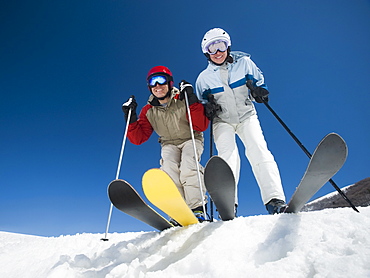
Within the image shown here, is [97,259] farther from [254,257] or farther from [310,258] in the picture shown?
[310,258]

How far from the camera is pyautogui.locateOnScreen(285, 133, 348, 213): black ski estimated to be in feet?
6.43

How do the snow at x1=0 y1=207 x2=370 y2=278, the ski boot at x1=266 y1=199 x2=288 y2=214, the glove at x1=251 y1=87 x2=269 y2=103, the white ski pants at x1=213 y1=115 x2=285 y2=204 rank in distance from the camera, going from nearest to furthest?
1. the snow at x1=0 y1=207 x2=370 y2=278
2. the ski boot at x1=266 y1=199 x2=288 y2=214
3. the white ski pants at x1=213 y1=115 x2=285 y2=204
4. the glove at x1=251 y1=87 x2=269 y2=103

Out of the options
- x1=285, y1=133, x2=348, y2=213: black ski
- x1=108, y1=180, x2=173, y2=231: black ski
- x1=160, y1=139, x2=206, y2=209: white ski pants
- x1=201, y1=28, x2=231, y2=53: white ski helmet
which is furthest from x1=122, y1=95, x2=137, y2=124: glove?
x1=285, y1=133, x2=348, y2=213: black ski

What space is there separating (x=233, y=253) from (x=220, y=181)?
646mm

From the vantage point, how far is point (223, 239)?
6.26 feet

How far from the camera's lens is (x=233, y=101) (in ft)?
14.0

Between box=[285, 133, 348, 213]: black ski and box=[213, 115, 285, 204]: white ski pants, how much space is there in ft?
4.15

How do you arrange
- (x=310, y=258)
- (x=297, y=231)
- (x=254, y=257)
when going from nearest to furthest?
1. (x=310, y=258)
2. (x=254, y=257)
3. (x=297, y=231)

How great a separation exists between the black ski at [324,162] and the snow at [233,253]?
0.27 meters

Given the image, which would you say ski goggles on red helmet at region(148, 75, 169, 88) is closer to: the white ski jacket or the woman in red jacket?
the woman in red jacket

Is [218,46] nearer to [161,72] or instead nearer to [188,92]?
[188,92]

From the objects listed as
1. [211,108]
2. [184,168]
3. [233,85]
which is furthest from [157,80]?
[184,168]

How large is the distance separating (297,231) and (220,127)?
8.41 ft

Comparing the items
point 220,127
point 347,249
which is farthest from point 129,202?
point 220,127
